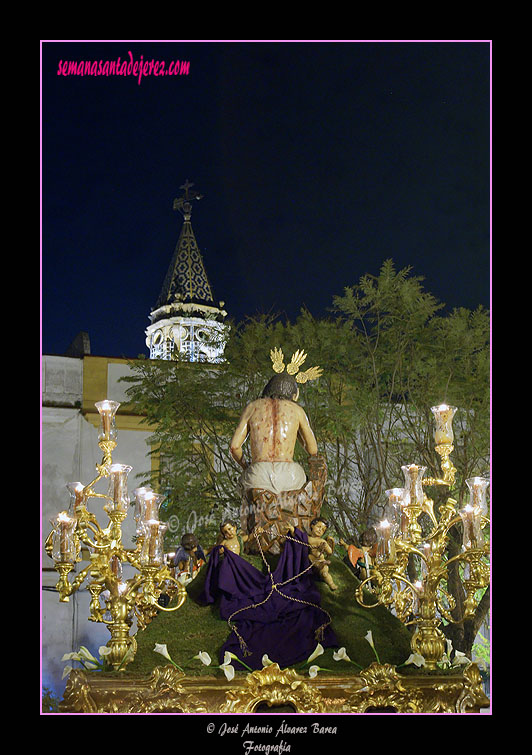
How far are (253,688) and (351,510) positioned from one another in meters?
10.6

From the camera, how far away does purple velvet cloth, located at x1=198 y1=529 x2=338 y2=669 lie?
37.1 feet

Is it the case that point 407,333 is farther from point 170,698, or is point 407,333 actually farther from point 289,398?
point 170,698

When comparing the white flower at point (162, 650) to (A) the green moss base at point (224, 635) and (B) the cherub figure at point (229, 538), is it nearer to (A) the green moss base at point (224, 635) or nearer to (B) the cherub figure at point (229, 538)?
(A) the green moss base at point (224, 635)

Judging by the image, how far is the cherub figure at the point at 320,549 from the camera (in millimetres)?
12094

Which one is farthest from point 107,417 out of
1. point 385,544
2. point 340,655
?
point 340,655

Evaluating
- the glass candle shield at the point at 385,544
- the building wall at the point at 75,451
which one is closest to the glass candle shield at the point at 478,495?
the glass candle shield at the point at 385,544

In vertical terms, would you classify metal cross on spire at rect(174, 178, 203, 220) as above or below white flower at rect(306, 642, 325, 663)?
above

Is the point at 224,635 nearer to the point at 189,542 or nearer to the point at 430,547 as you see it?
the point at 430,547

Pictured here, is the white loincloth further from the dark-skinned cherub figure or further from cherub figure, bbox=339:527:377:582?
cherub figure, bbox=339:527:377:582

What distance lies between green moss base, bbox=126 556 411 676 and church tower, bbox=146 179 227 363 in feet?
51.2

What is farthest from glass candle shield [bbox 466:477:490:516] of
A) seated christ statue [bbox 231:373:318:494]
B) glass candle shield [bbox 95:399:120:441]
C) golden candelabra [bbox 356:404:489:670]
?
glass candle shield [bbox 95:399:120:441]

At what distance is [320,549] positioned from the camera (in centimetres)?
1230

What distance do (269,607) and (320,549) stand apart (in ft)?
3.12

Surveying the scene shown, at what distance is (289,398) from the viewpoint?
1457cm
